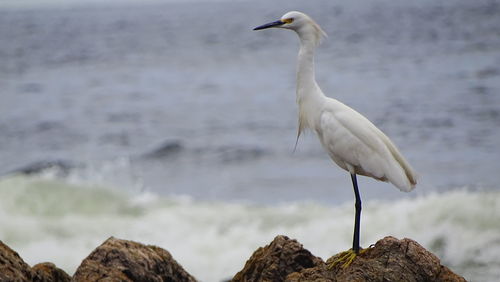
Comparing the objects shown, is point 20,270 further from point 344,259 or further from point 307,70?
point 307,70

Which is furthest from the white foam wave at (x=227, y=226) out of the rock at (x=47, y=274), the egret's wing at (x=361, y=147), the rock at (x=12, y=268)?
the rock at (x=12, y=268)

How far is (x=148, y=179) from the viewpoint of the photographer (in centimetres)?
1363

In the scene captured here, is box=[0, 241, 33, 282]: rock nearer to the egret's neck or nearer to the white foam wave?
the egret's neck

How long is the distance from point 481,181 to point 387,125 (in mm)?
4193

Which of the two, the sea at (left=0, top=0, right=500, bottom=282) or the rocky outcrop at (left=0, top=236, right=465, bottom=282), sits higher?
the rocky outcrop at (left=0, top=236, right=465, bottom=282)

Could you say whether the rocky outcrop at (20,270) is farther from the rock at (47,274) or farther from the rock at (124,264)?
the rock at (124,264)

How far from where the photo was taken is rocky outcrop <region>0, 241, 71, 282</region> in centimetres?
437

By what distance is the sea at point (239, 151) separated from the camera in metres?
9.84

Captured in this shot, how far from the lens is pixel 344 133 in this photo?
5.40m

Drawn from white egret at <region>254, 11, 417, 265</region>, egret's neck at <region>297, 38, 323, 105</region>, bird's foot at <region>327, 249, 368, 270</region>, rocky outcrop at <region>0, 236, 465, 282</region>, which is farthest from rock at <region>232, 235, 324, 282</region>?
egret's neck at <region>297, 38, 323, 105</region>

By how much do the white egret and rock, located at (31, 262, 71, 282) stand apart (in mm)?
1753

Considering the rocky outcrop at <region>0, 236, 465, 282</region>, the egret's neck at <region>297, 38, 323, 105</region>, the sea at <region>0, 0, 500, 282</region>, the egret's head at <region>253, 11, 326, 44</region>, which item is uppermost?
the egret's head at <region>253, 11, 326, 44</region>

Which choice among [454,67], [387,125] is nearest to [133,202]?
[387,125]

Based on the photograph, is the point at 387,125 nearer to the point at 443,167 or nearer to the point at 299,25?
the point at 443,167
